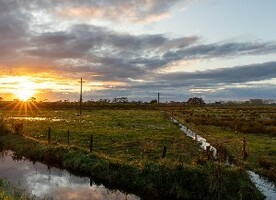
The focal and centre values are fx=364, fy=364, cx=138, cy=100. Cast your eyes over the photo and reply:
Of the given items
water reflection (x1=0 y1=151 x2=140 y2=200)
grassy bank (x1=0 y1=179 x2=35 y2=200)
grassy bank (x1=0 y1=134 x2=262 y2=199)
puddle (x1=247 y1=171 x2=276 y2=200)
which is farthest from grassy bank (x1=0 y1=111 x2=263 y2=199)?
grassy bank (x1=0 y1=179 x2=35 y2=200)

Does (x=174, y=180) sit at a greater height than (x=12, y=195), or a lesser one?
lesser

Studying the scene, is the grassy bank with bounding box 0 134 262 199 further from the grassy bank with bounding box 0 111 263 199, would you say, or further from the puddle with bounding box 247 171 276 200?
the puddle with bounding box 247 171 276 200

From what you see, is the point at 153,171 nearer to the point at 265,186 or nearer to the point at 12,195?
the point at 265,186

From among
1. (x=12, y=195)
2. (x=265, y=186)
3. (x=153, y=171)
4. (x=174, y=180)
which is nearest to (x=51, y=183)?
(x=153, y=171)

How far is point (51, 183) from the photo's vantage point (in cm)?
2961

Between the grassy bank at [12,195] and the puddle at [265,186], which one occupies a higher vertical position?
the grassy bank at [12,195]

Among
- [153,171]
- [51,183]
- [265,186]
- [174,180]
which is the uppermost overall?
[153,171]

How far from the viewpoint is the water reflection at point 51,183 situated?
26.5 meters

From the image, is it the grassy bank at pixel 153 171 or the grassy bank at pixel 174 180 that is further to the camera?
the grassy bank at pixel 153 171

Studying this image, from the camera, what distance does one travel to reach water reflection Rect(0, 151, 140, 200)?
2645 centimetres

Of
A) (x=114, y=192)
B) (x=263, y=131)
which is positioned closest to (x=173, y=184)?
(x=114, y=192)

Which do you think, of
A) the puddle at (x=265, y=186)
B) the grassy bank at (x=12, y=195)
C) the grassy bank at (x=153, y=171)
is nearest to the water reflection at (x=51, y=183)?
the grassy bank at (x=153, y=171)

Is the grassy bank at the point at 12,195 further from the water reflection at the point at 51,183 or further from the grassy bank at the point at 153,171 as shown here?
the grassy bank at the point at 153,171

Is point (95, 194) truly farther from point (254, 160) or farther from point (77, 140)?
point (77, 140)
